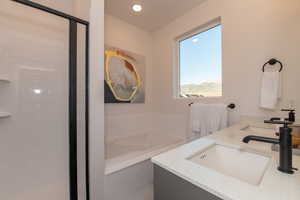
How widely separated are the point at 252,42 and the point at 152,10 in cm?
145

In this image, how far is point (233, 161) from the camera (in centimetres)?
79

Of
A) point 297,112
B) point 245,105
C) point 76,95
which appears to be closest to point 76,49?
point 76,95

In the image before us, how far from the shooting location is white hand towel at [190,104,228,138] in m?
1.57

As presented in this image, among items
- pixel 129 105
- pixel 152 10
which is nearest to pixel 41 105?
pixel 129 105

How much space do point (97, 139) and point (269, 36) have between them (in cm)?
192

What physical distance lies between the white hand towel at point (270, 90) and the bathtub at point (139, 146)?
1.12 m

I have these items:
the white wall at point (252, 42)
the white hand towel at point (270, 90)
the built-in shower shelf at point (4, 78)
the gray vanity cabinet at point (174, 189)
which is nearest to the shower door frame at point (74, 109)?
the built-in shower shelf at point (4, 78)

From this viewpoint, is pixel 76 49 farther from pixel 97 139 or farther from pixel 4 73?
pixel 97 139

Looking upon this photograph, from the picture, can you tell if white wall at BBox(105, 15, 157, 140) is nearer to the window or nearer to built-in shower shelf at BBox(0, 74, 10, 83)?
the window

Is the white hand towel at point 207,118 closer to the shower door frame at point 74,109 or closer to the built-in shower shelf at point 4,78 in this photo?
the shower door frame at point 74,109

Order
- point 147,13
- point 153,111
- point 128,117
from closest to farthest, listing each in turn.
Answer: point 147,13 < point 128,117 < point 153,111

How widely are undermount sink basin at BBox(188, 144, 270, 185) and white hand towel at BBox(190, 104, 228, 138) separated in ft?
2.62

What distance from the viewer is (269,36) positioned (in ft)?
4.37

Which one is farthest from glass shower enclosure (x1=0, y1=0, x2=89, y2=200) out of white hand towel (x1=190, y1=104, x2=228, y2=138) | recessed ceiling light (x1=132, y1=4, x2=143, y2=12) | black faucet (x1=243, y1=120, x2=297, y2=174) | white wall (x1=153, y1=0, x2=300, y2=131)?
white wall (x1=153, y1=0, x2=300, y2=131)
